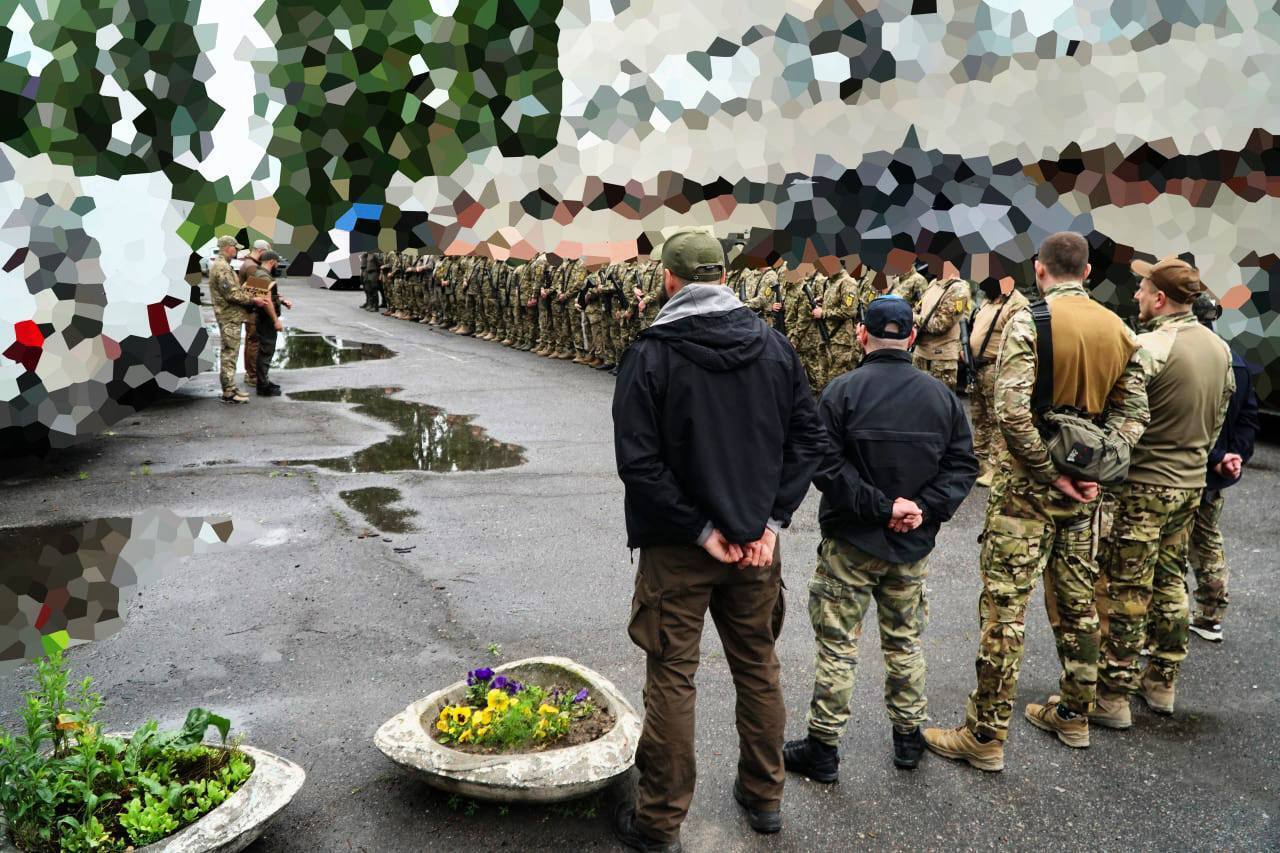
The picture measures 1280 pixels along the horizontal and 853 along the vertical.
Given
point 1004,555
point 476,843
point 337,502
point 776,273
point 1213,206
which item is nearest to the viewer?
point 476,843

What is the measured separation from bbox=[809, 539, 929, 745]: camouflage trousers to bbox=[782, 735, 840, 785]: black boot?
0.13 ft

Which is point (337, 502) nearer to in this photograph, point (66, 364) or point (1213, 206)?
point (66, 364)

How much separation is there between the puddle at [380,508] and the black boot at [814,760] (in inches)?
139

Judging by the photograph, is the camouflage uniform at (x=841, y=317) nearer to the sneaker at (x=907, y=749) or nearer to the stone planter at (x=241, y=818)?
the sneaker at (x=907, y=749)

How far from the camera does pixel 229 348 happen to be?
10727mm

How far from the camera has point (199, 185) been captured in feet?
29.7

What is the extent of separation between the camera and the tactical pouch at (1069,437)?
126 inches

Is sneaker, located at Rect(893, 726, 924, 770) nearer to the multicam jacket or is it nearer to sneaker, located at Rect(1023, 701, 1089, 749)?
sneaker, located at Rect(1023, 701, 1089, 749)

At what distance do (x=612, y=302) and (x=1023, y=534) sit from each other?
35.9 feet

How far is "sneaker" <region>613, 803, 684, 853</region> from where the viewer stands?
274cm

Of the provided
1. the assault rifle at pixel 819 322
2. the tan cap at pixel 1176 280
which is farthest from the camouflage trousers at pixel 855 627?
the assault rifle at pixel 819 322

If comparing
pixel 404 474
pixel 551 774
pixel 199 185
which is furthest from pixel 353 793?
pixel 199 185

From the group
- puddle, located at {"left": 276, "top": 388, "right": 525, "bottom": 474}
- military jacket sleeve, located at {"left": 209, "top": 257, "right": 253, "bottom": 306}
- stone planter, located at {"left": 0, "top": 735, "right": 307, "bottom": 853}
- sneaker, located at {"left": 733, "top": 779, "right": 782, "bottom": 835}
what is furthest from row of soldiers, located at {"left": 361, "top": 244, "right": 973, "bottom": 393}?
military jacket sleeve, located at {"left": 209, "top": 257, "right": 253, "bottom": 306}

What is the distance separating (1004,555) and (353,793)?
2569mm
